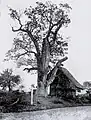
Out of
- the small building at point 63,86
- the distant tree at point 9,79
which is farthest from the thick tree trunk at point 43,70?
the distant tree at point 9,79

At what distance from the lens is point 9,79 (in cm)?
1650

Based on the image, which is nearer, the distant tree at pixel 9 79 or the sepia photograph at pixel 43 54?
the sepia photograph at pixel 43 54

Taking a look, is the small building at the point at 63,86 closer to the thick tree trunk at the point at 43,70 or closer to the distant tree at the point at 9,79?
the thick tree trunk at the point at 43,70

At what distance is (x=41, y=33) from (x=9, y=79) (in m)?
6.65

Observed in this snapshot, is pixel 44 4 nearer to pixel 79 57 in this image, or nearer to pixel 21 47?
pixel 21 47

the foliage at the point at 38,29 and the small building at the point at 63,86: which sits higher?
the foliage at the point at 38,29

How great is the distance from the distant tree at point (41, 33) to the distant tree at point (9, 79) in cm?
536

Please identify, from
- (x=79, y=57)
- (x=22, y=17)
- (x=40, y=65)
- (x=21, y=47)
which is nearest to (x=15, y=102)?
(x=40, y=65)

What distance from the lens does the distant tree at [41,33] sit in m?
10.3

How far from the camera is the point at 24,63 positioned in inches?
452

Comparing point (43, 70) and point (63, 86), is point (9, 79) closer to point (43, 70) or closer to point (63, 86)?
point (63, 86)

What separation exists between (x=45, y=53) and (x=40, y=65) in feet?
2.29

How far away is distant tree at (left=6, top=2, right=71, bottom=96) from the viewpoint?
Answer: 1033 centimetres

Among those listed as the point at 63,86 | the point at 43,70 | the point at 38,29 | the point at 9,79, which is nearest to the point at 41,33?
the point at 38,29
